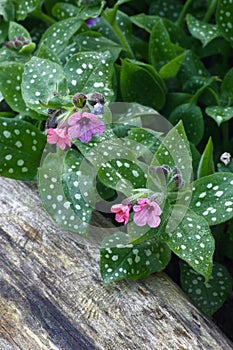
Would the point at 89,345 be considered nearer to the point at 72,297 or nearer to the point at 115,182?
the point at 72,297

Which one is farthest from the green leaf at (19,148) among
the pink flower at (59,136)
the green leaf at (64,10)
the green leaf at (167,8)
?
the green leaf at (167,8)

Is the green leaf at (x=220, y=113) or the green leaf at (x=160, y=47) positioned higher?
the green leaf at (x=160, y=47)

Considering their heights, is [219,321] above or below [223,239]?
below

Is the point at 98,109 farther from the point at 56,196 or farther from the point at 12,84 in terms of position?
the point at 12,84

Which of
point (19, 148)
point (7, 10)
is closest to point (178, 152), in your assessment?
point (19, 148)

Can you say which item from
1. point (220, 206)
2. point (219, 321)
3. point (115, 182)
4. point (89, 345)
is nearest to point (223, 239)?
point (219, 321)

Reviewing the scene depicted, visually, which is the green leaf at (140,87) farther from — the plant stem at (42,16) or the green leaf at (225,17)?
the plant stem at (42,16)

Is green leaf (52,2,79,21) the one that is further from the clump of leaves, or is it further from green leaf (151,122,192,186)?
green leaf (151,122,192,186)
